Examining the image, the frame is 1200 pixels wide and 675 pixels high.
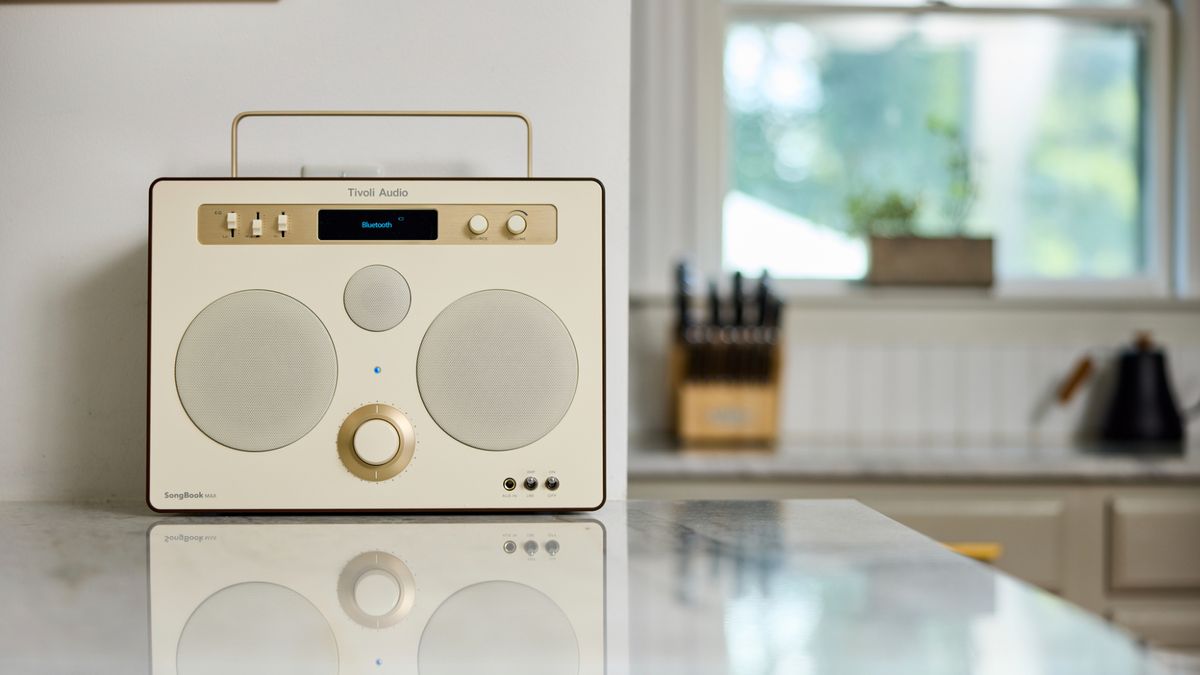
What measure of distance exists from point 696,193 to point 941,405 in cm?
66

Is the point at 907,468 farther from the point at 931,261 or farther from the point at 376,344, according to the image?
the point at 376,344

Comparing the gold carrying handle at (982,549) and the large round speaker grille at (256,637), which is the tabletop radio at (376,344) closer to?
the large round speaker grille at (256,637)

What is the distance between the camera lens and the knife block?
6.36 feet

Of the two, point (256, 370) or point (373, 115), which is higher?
point (373, 115)

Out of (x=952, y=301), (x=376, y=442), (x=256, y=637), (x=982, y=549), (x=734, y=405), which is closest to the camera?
(x=256, y=637)

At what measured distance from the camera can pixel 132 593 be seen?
1.77 feet

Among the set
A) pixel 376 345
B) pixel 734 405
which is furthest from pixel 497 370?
pixel 734 405

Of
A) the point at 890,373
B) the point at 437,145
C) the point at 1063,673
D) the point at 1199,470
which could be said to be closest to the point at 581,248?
the point at 437,145

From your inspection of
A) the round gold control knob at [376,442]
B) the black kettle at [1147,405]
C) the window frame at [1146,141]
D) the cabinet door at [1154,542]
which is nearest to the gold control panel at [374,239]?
the round gold control knob at [376,442]

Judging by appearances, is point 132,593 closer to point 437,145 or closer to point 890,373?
point 437,145

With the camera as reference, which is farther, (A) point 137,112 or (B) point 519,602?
(A) point 137,112

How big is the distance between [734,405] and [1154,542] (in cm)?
71

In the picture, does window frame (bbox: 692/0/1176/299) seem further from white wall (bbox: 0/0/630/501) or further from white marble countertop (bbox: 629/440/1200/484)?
white wall (bbox: 0/0/630/501)

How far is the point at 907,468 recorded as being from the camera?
1.65 metres
